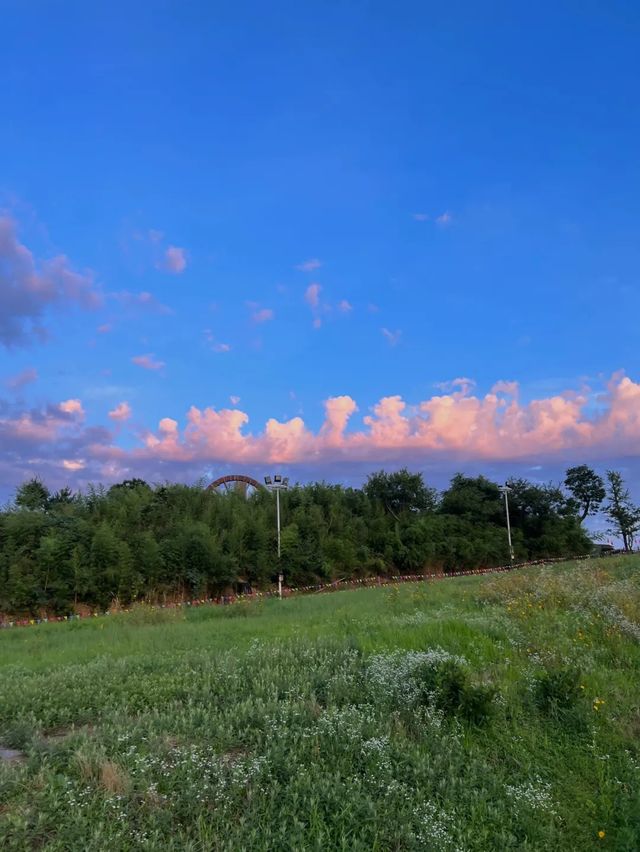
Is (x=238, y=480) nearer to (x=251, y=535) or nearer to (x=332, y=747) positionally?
(x=251, y=535)

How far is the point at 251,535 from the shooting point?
2181 cm

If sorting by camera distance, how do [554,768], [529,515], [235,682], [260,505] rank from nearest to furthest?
Result: [554,768] → [235,682] → [260,505] → [529,515]

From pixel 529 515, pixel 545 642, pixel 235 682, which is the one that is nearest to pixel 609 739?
pixel 545 642

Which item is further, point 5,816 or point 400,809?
point 400,809

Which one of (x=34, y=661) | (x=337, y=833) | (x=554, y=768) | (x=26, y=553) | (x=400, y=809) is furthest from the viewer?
(x=26, y=553)

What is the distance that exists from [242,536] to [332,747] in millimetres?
18327

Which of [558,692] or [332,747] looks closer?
[332,747]

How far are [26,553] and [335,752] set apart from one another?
1528 centimetres

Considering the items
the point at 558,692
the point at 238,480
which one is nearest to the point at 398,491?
the point at 238,480

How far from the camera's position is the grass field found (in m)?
2.77

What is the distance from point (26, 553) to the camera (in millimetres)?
16094

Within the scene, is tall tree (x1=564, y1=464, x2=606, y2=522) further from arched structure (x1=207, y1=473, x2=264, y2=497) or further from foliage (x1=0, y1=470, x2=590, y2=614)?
arched structure (x1=207, y1=473, x2=264, y2=497)

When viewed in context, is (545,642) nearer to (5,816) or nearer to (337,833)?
(337,833)

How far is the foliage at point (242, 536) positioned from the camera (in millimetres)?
16031
